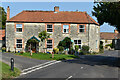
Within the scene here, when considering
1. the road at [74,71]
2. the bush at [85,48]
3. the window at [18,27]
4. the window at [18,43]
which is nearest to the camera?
the road at [74,71]

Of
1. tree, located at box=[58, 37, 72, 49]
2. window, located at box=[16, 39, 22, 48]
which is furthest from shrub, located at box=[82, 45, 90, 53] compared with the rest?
window, located at box=[16, 39, 22, 48]

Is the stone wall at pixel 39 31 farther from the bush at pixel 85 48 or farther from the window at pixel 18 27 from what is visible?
the bush at pixel 85 48

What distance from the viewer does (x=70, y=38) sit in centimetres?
3834

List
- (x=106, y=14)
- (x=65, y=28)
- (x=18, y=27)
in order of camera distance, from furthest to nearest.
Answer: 1. (x=65, y=28)
2. (x=18, y=27)
3. (x=106, y=14)

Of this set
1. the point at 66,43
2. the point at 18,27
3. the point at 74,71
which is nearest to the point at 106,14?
the point at 74,71

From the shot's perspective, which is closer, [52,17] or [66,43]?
[66,43]

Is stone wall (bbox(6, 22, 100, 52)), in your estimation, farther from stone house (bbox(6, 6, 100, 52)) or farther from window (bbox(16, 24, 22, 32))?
window (bbox(16, 24, 22, 32))

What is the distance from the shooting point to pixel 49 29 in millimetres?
38250

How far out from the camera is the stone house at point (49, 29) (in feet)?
123

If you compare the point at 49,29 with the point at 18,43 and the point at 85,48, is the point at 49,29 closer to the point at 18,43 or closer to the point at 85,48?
the point at 18,43

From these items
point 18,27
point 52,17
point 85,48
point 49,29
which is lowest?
point 85,48

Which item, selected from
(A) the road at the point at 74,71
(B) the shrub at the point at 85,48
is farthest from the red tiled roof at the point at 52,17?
(A) the road at the point at 74,71

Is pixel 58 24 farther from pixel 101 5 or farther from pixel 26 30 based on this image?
pixel 101 5

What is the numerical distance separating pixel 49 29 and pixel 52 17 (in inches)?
112
